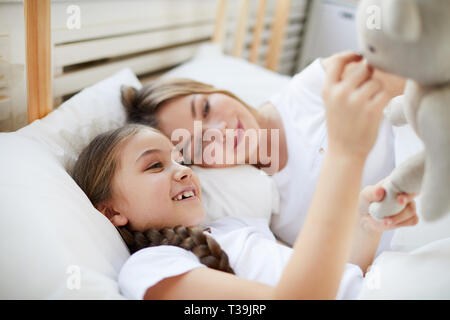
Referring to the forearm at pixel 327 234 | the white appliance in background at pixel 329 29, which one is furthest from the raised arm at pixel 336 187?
the white appliance in background at pixel 329 29

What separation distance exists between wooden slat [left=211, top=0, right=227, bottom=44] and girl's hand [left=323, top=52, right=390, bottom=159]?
3.86ft

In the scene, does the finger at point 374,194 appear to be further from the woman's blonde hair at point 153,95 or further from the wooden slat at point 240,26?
the wooden slat at point 240,26

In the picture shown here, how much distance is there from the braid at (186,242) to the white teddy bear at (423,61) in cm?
35

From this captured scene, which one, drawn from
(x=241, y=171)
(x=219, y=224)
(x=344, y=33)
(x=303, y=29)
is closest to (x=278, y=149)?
(x=241, y=171)

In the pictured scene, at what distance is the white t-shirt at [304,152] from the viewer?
3.31 ft

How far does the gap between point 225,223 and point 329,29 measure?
151cm

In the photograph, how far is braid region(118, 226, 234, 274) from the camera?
708 millimetres

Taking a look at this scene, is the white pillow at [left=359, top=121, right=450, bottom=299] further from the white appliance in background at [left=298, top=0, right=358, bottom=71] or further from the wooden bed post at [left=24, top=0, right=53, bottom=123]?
the white appliance in background at [left=298, top=0, right=358, bottom=71]

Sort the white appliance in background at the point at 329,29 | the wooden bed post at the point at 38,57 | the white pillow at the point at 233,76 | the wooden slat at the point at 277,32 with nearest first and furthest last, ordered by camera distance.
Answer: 1. the wooden bed post at the point at 38,57
2. the white pillow at the point at 233,76
3. the wooden slat at the point at 277,32
4. the white appliance in background at the point at 329,29

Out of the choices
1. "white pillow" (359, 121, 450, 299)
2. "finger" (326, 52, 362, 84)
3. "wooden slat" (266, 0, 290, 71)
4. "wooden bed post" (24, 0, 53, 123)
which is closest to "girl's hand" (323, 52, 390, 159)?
"finger" (326, 52, 362, 84)

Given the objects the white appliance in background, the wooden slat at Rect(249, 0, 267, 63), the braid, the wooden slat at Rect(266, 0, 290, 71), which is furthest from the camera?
the white appliance in background

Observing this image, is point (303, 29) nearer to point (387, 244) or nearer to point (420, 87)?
point (387, 244)

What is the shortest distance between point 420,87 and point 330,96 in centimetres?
9

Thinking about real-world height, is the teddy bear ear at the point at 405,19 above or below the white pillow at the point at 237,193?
above
